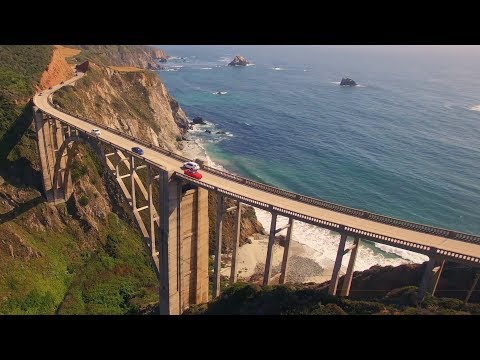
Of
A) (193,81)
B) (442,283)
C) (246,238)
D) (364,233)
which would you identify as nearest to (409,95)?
(193,81)

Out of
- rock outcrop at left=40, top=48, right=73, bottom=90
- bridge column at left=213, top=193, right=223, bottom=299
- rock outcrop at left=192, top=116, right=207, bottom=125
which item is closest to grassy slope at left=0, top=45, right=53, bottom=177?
rock outcrop at left=40, top=48, right=73, bottom=90

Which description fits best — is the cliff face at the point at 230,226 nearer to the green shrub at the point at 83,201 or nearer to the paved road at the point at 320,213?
the green shrub at the point at 83,201

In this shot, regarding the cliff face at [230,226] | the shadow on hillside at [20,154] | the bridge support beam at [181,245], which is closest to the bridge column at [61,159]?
the shadow on hillside at [20,154]

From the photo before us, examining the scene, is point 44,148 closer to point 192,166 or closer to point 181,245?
point 192,166

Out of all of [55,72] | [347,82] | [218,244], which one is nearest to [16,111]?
[55,72]

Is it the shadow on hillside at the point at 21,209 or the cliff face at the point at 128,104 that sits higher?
the cliff face at the point at 128,104
